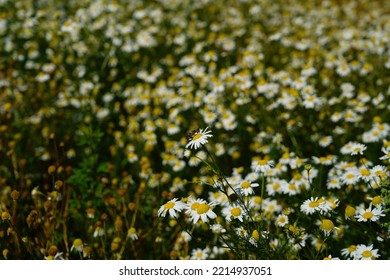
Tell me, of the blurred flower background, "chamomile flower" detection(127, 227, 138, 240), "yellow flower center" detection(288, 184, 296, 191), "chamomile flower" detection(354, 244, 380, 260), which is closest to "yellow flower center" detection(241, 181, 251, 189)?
the blurred flower background

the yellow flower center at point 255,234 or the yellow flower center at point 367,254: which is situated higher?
the yellow flower center at point 255,234

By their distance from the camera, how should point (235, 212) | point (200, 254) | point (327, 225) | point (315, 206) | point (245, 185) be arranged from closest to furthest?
point (327, 225), point (235, 212), point (315, 206), point (245, 185), point (200, 254)

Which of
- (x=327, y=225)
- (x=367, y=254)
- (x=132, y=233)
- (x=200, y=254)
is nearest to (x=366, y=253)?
(x=367, y=254)

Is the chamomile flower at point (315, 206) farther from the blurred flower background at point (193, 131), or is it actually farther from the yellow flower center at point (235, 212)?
the yellow flower center at point (235, 212)

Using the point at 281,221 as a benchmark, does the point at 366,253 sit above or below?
below

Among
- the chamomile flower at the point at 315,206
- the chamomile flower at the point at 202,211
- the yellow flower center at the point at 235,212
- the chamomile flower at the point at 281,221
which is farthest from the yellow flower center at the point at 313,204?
the chamomile flower at the point at 202,211

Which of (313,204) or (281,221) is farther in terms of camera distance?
(281,221)

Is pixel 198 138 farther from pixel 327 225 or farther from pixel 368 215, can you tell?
pixel 368 215

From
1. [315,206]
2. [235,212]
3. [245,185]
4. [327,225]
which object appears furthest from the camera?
[245,185]

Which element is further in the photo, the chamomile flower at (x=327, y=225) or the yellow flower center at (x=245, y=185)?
the yellow flower center at (x=245, y=185)

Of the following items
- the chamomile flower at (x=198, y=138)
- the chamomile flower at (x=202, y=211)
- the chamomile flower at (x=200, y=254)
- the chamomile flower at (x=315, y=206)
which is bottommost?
the chamomile flower at (x=200, y=254)
